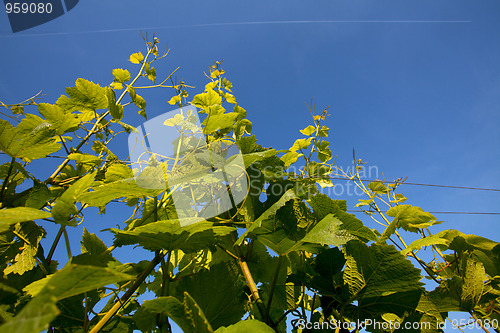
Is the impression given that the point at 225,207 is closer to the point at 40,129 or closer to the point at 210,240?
the point at 210,240

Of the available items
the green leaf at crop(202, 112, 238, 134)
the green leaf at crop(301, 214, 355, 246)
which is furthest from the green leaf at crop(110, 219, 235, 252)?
the green leaf at crop(202, 112, 238, 134)

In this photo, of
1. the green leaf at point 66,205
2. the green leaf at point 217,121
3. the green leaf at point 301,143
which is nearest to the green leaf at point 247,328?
the green leaf at point 66,205

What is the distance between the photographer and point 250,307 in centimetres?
47

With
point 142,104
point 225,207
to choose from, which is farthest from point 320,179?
point 142,104

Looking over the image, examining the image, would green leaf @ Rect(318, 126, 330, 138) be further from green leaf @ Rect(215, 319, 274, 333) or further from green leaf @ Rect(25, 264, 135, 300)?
green leaf @ Rect(25, 264, 135, 300)

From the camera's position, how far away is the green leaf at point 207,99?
648 mm

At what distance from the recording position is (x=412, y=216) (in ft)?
2.09

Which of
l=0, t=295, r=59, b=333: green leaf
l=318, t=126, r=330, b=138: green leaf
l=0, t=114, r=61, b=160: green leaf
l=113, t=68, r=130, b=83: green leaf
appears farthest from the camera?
l=318, t=126, r=330, b=138: green leaf

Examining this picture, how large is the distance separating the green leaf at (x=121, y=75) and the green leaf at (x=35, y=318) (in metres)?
0.77

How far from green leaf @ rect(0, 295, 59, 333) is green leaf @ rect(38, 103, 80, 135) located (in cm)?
56

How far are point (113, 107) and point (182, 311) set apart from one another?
1.83 ft

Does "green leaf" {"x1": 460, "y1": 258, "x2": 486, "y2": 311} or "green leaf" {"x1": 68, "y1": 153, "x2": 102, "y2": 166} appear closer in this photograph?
"green leaf" {"x1": 460, "y1": 258, "x2": 486, "y2": 311}

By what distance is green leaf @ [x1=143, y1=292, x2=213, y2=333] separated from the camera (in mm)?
278

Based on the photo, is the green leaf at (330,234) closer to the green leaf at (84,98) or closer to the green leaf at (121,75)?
the green leaf at (84,98)
